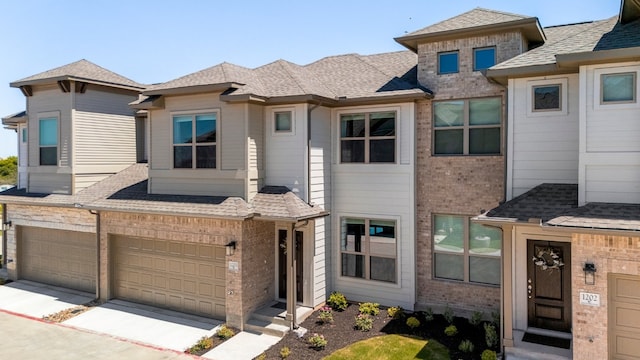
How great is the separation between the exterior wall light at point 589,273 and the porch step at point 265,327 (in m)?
7.11

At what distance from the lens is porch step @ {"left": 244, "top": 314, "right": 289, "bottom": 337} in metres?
11.7

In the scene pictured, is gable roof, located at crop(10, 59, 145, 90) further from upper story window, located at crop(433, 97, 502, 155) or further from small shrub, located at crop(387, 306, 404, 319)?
small shrub, located at crop(387, 306, 404, 319)

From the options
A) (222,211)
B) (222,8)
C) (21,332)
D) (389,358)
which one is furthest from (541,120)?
(21,332)

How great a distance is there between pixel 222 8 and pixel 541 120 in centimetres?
1108

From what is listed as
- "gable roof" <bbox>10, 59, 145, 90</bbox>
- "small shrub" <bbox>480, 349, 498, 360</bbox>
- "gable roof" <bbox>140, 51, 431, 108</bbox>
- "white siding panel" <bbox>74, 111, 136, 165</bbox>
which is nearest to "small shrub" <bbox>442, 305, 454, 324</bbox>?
"small shrub" <bbox>480, 349, 498, 360</bbox>

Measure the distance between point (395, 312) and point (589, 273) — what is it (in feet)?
17.7

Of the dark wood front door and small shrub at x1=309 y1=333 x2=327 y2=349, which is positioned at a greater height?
the dark wood front door

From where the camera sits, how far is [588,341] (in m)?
8.72

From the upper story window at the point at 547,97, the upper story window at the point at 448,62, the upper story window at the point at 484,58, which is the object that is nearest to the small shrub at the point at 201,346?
the upper story window at the point at 448,62

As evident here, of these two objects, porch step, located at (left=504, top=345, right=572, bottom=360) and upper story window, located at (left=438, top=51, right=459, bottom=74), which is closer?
porch step, located at (left=504, top=345, right=572, bottom=360)

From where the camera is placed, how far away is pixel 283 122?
13305 millimetres

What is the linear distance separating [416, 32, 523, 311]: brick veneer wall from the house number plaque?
3389 millimetres

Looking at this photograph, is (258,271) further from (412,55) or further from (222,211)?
(412,55)

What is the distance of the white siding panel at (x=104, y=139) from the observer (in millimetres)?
16312
